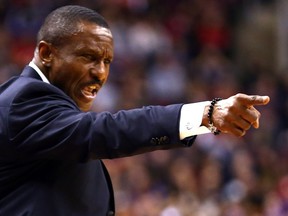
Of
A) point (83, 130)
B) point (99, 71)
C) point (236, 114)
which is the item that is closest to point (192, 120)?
point (236, 114)

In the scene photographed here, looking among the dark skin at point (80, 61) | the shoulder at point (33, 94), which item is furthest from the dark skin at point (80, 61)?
the shoulder at point (33, 94)

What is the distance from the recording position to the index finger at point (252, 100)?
2.69 m

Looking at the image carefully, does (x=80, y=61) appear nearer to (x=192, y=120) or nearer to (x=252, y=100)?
(x=192, y=120)

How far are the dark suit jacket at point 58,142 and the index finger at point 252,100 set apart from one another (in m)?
0.28

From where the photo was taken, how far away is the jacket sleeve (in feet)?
9.55

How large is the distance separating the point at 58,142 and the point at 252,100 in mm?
757

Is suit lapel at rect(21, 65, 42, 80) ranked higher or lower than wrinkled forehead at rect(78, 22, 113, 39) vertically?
lower

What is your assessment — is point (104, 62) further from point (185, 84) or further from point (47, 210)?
point (185, 84)

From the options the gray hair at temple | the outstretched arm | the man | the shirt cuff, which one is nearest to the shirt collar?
the man

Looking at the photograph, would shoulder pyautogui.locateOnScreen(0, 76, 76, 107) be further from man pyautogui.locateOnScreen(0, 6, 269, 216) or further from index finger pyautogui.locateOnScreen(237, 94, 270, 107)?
index finger pyautogui.locateOnScreen(237, 94, 270, 107)

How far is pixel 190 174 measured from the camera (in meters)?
8.52

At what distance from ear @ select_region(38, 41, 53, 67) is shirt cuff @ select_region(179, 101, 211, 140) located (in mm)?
738

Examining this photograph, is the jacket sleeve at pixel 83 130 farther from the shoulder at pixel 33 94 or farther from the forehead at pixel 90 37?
the forehead at pixel 90 37

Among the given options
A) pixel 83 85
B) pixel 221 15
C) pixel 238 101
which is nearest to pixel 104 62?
pixel 83 85
